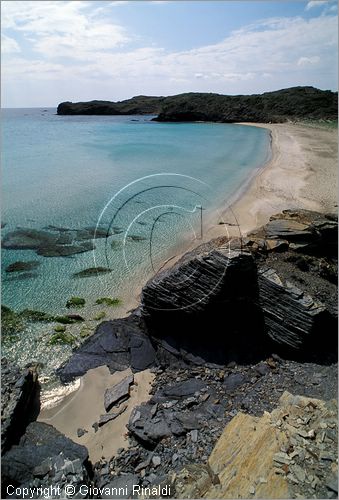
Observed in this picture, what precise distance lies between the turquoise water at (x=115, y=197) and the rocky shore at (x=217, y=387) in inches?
174

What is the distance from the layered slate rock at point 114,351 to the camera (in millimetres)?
10919

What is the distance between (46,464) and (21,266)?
1151 centimetres

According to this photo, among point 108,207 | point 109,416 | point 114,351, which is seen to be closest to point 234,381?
point 109,416

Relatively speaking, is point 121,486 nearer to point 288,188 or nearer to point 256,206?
point 256,206

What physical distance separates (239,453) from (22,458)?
4730mm

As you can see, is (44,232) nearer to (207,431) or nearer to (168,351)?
(168,351)

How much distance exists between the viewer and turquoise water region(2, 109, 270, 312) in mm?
16094

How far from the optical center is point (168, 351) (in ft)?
35.9

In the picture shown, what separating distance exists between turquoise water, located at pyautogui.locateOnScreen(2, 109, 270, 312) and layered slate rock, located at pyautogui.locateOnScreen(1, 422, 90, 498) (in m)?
6.53

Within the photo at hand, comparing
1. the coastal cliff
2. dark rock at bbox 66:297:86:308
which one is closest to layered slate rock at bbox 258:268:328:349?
dark rock at bbox 66:297:86:308

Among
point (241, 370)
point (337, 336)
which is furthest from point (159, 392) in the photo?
point (337, 336)

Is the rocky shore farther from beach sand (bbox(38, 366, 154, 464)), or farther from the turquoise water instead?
the turquoise water

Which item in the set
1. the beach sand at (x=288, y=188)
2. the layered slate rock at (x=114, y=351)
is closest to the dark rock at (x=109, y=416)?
the layered slate rock at (x=114, y=351)

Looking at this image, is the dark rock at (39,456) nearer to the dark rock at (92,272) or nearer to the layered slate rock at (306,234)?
the dark rock at (92,272)
